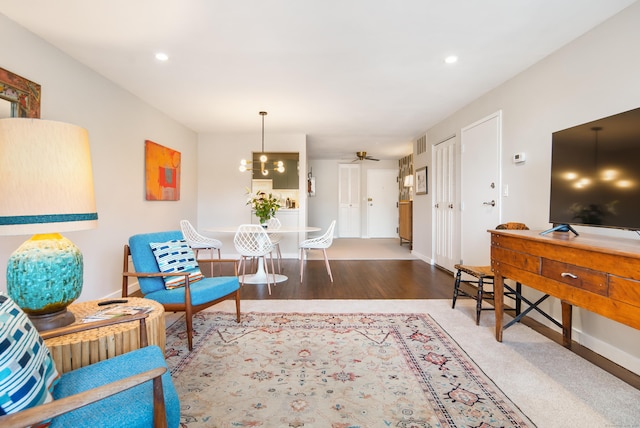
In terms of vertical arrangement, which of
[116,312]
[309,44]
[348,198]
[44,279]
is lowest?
[116,312]

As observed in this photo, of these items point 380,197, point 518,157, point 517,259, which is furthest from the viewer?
point 380,197

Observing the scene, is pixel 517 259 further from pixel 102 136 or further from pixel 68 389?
pixel 102 136

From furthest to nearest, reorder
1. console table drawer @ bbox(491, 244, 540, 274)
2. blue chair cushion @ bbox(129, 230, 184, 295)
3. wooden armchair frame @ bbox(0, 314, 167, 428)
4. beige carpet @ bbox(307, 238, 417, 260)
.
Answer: beige carpet @ bbox(307, 238, 417, 260) < blue chair cushion @ bbox(129, 230, 184, 295) < console table drawer @ bbox(491, 244, 540, 274) < wooden armchair frame @ bbox(0, 314, 167, 428)

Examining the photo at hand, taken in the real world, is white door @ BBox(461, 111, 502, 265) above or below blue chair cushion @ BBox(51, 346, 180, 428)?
above

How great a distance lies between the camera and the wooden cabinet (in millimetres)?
6773

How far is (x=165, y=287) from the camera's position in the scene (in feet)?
7.56

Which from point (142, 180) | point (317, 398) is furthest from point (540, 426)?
point (142, 180)

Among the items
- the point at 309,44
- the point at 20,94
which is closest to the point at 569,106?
the point at 309,44

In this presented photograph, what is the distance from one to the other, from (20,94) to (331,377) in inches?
117

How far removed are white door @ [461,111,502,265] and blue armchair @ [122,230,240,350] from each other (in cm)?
289

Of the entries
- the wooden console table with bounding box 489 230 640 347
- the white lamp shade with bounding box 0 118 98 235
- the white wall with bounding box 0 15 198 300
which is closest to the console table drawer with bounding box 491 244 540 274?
the wooden console table with bounding box 489 230 640 347

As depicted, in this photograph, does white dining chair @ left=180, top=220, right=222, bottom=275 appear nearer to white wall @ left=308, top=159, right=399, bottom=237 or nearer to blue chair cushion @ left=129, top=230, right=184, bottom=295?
blue chair cushion @ left=129, top=230, right=184, bottom=295

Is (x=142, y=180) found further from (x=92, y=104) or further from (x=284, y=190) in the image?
(x=284, y=190)

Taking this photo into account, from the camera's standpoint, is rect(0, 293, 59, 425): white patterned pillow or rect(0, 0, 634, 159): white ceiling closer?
rect(0, 293, 59, 425): white patterned pillow
